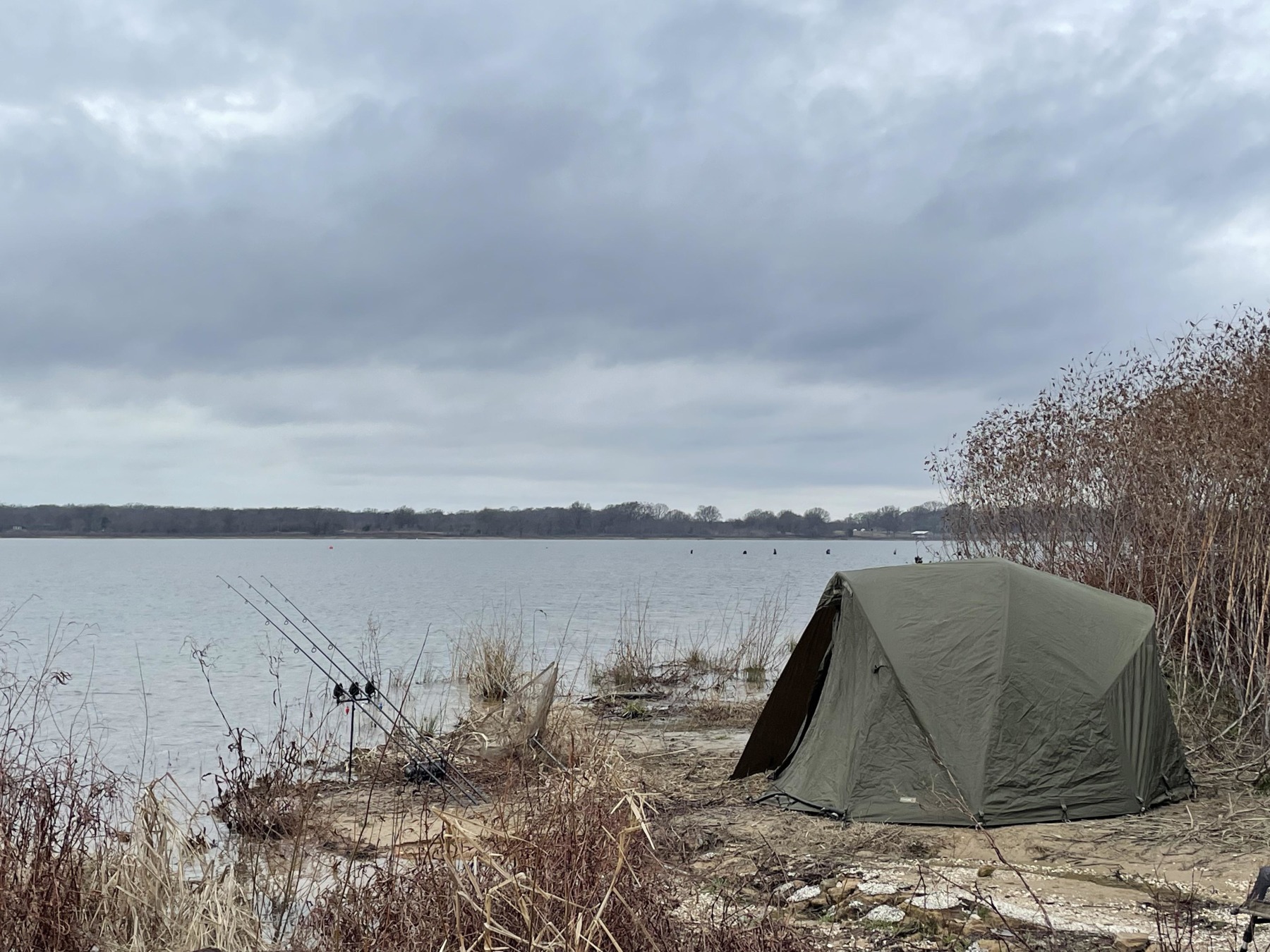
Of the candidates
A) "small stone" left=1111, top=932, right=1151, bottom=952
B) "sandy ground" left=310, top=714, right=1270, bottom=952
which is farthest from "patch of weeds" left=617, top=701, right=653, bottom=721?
"small stone" left=1111, top=932, right=1151, bottom=952

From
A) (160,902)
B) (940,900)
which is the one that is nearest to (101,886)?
(160,902)

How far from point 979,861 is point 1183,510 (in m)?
4.51

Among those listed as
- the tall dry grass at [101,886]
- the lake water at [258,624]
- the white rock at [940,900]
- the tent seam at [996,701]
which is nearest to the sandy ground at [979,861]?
the white rock at [940,900]

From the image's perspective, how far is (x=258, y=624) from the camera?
24547mm

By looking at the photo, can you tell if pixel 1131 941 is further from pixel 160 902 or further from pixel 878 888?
pixel 160 902

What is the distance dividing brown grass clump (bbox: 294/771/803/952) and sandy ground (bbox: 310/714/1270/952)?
372 mm

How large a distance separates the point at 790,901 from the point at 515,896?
223 centimetres

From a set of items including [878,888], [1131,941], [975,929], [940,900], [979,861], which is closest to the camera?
[1131,941]

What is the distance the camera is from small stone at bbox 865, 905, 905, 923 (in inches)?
195

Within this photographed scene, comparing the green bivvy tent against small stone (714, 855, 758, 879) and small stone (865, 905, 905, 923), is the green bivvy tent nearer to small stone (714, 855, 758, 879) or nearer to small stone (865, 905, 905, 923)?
small stone (714, 855, 758, 879)

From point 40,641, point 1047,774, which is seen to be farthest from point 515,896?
point 40,641

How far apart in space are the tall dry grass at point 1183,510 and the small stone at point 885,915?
3.92 meters

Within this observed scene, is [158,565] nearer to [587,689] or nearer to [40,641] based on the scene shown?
[40,641]

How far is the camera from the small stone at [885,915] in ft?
16.2
